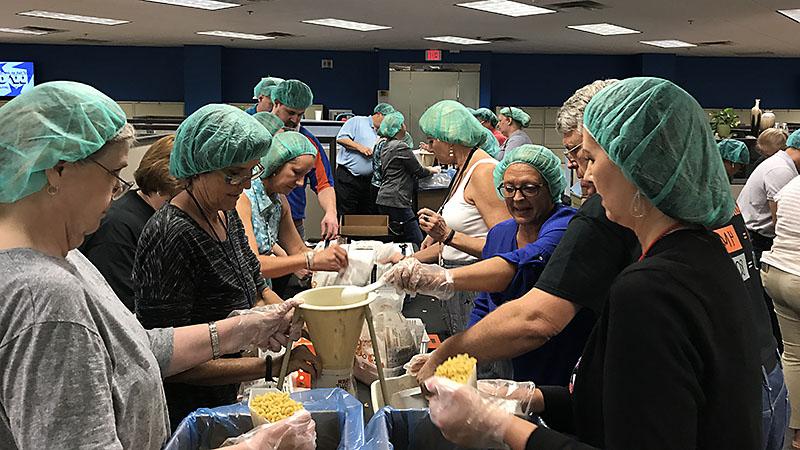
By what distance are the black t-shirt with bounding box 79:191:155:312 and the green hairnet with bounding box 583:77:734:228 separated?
→ 1.43 metres

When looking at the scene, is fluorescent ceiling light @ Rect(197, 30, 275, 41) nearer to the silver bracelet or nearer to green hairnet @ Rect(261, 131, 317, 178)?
green hairnet @ Rect(261, 131, 317, 178)

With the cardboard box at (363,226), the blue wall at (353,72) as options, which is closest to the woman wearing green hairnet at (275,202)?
the cardboard box at (363,226)

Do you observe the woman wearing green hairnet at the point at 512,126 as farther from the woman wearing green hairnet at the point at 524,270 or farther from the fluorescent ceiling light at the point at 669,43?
the woman wearing green hairnet at the point at 524,270

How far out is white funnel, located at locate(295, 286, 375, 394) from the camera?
1361mm

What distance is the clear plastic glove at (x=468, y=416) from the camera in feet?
3.65

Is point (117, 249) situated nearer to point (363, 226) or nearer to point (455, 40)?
point (363, 226)

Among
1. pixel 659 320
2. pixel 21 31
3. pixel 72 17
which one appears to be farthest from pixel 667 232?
pixel 21 31

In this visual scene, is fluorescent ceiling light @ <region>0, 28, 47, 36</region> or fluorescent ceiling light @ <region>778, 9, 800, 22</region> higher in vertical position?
fluorescent ceiling light @ <region>778, 9, 800, 22</region>

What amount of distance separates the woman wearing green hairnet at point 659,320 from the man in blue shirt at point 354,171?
5.35 meters

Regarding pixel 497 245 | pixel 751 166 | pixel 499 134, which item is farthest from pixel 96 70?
pixel 497 245

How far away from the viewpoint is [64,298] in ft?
3.10

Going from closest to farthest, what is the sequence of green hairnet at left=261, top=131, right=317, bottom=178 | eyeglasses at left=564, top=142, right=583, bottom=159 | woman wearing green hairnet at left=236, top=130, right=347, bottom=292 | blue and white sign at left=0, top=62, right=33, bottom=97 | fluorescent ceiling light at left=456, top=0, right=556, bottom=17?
1. eyeglasses at left=564, top=142, right=583, bottom=159
2. woman wearing green hairnet at left=236, top=130, right=347, bottom=292
3. green hairnet at left=261, top=131, right=317, bottom=178
4. fluorescent ceiling light at left=456, top=0, right=556, bottom=17
5. blue and white sign at left=0, top=62, right=33, bottom=97

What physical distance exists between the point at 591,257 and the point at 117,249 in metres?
1.38

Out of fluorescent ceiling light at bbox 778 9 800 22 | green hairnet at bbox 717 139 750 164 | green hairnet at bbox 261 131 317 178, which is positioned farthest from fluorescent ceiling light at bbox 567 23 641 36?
green hairnet at bbox 261 131 317 178
